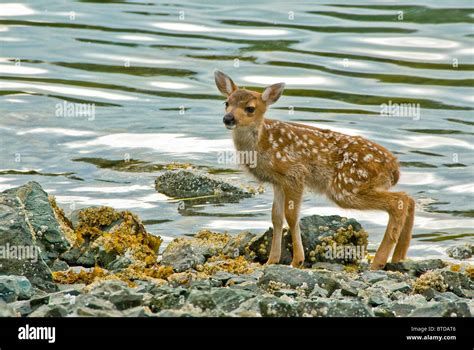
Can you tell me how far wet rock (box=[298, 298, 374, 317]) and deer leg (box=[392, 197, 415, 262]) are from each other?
4.71 meters

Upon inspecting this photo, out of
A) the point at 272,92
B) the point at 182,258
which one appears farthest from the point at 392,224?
the point at 182,258

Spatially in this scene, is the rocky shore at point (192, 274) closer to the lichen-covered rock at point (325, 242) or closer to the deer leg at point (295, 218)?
the lichen-covered rock at point (325, 242)

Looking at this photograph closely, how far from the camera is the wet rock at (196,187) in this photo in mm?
20562

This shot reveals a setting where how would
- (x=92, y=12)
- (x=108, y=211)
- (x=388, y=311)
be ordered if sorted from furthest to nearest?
(x=92, y=12) → (x=108, y=211) → (x=388, y=311)

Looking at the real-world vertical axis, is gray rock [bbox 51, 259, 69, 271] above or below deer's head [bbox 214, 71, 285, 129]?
below

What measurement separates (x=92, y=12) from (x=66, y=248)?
22.0 m

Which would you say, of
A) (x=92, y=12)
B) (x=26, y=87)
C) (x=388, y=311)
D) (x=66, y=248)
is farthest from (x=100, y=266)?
(x=92, y=12)

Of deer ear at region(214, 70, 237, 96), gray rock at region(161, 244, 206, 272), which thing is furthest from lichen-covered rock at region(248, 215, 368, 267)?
deer ear at region(214, 70, 237, 96)

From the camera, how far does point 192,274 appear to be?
13469 millimetres

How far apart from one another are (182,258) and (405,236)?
2.79m

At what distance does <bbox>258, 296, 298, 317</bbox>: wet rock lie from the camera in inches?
425

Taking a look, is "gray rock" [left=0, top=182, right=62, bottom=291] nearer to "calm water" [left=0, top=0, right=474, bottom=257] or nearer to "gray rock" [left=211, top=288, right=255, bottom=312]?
"gray rock" [left=211, top=288, right=255, bottom=312]

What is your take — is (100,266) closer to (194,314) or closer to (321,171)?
(321,171)

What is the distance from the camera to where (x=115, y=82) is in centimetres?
2973
